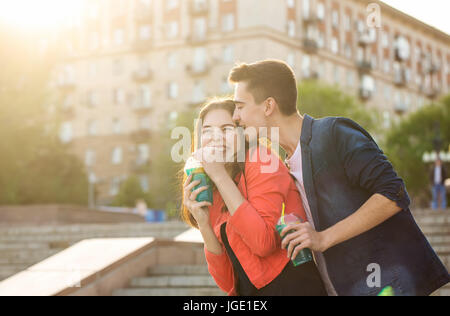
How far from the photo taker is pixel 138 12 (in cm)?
5141

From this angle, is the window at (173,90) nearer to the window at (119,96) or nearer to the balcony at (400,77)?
the window at (119,96)

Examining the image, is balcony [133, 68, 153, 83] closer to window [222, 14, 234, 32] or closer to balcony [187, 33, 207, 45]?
balcony [187, 33, 207, 45]

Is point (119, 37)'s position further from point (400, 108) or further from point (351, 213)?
point (351, 213)

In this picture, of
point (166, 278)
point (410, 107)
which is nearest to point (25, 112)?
point (166, 278)

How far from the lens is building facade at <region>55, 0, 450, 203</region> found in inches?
1865

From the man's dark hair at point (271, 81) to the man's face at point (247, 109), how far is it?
2 centimetres

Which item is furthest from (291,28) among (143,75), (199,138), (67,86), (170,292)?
(199,138)

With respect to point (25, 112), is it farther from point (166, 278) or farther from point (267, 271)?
point (267, 271)

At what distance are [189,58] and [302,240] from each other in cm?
4821

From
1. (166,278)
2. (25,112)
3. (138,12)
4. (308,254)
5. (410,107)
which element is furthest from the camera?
(410,107)

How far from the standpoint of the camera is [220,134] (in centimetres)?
270

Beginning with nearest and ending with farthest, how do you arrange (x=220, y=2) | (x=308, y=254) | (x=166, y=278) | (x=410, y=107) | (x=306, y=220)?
(x=308, y=254) < (x=306, y=220) < (x=166, y=278) < (x=220, y=2) < (x=410, y=107)

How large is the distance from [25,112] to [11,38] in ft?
9.24

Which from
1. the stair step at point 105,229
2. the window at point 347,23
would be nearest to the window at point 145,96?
the window at point 347,23
